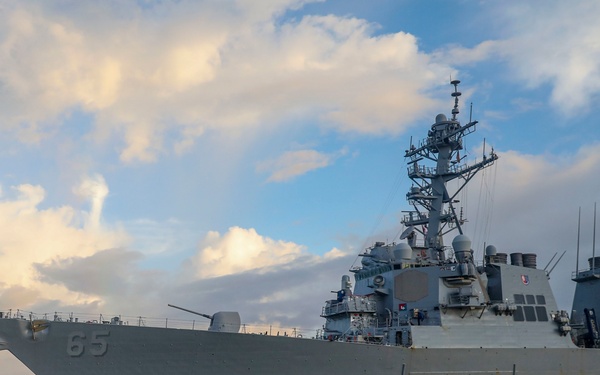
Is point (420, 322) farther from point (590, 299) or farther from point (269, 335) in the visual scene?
point (590, 299)

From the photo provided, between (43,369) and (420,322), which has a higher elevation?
(420,322)

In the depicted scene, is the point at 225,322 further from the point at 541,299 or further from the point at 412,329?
the point at 541,299

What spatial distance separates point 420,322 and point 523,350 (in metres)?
4.10

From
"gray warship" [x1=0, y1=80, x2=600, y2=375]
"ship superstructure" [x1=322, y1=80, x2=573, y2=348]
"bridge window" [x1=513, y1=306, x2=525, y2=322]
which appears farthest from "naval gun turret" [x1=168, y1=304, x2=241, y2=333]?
"bridge window" [x1=513, y1=306, x2=525, y2=322]

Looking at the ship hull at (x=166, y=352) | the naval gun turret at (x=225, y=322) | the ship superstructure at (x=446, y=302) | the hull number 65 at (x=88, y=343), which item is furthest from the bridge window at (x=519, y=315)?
the hull number 65 at (x=88, y=343)

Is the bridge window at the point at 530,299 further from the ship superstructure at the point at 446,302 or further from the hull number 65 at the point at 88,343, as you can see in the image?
the hull number 65 at the point at 88,343

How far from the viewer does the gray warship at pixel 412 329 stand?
19516 mm

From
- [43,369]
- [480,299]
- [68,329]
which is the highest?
[480,299]

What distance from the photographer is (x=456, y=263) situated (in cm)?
2386

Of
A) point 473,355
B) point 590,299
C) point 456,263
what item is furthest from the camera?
point 590,299

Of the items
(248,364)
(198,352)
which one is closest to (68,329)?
(198,352)

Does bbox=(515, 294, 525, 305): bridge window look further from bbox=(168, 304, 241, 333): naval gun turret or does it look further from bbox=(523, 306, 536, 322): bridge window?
bbox=(168, 304, 241, 333): naval gun turret

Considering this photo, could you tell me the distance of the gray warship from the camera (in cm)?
1952

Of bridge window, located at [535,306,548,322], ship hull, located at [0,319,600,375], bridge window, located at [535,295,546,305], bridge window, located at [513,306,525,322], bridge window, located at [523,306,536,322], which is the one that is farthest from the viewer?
bridge window, located at [535,295,546,305]
